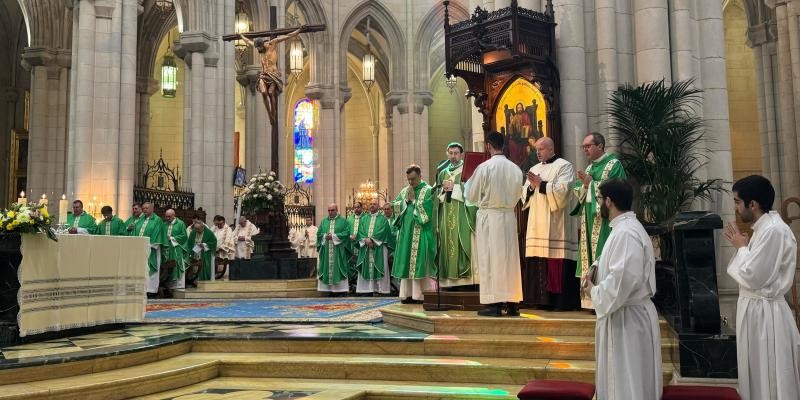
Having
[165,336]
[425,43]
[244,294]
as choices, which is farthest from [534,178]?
[425,43]

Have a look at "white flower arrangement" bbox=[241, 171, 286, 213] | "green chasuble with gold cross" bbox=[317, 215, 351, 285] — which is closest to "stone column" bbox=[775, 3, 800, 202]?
"green chasuble with gold cross" bbox=[317, 215, 351, 285]

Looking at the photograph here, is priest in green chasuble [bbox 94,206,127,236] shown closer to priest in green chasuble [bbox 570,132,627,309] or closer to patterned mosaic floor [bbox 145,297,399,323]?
patterned mosaic floor [bbox 145,297,399,323]

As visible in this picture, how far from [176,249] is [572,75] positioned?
806 centimetres

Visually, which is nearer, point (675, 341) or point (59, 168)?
point (675, 341)

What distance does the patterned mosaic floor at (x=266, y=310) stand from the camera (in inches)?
328

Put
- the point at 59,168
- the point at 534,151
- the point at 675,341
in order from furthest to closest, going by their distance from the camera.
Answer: the point at 59,168
the point at 534,151
the point at 675,341

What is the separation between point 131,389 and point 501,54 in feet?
19.1

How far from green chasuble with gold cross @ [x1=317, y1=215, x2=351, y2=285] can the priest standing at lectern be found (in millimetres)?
5826

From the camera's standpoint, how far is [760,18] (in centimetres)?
1941

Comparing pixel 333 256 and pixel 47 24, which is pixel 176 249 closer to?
pixel 333 256

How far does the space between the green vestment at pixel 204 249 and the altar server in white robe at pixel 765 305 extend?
11229mm

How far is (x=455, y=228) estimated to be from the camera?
8328 mm

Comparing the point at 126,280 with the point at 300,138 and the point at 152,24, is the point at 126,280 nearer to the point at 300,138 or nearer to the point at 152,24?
the point at 152,24

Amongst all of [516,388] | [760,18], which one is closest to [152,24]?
[760,18]
